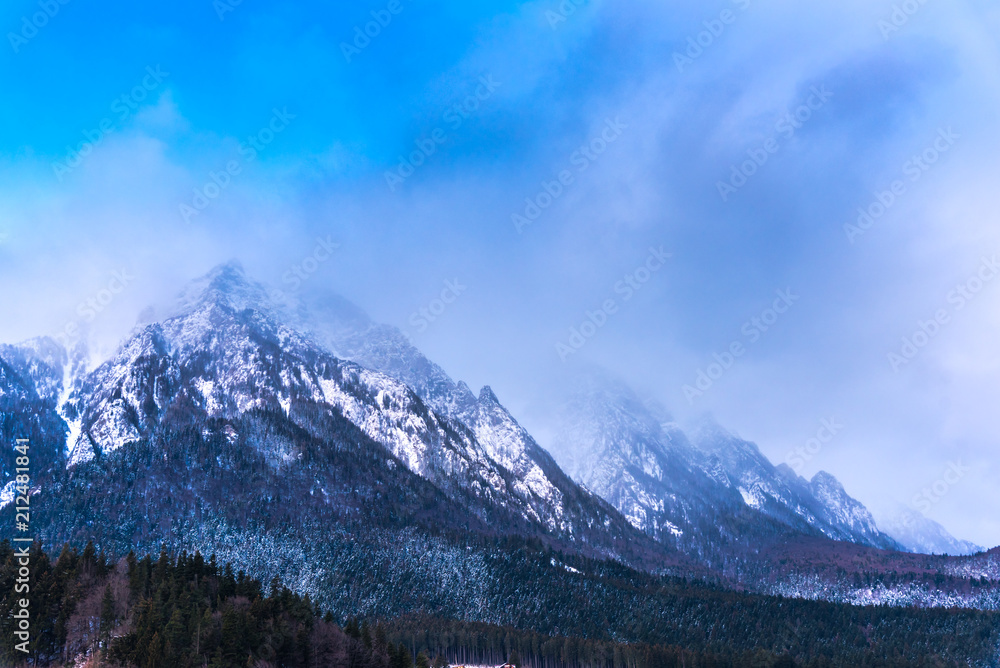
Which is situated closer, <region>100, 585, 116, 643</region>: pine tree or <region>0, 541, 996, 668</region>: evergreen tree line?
<region>0, 541, 996, 668</region>: evergreen tree line

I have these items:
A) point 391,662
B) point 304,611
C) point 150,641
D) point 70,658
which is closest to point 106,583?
point 70,658

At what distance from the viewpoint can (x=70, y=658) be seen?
356ft

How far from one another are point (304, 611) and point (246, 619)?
76.9 ft

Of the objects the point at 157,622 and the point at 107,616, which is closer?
the point at 157,622

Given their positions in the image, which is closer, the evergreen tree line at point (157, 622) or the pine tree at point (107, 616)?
the evergreen tree line at point (157, 622)

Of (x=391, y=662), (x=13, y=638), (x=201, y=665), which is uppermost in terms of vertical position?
(x=13, y=638)

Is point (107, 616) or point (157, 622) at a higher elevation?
point (107, 616)

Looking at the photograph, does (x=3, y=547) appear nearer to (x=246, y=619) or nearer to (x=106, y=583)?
(x=106, y=583)

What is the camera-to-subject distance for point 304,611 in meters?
142

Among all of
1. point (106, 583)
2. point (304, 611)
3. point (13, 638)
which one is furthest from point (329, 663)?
point (13, 638)

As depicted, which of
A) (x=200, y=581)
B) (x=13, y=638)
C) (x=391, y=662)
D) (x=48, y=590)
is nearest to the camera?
(x=13, y=638)

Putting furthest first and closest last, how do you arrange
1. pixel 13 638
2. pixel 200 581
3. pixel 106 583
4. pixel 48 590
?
pixel 200 581
pixel 106 583
pixel 48 590
pixel 13 638

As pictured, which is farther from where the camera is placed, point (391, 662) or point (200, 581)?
point (391, 662)

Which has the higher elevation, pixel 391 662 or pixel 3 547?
pixel 3 547
